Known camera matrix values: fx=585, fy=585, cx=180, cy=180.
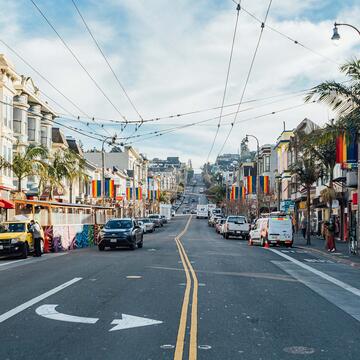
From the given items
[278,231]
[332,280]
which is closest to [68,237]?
[278,231]

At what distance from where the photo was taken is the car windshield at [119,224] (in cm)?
3103

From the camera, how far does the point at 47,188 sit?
49.2 metres

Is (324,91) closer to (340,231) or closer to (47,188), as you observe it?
(340,231)

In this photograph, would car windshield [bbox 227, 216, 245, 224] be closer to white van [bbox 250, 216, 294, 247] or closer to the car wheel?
white van [bbox 250, 216, 294, 247]

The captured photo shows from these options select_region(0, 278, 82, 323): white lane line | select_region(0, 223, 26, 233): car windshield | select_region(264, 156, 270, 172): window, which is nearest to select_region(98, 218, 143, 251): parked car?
select_region(0, 223, 26, 233): car windshield

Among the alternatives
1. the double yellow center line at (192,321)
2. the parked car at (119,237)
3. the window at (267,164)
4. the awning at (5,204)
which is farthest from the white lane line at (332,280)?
the window at (267,164)

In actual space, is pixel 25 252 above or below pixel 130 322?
below

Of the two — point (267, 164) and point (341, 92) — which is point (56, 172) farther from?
point (267, 164)

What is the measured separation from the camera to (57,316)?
1007cm

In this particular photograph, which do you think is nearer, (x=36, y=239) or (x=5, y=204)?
(x=36, y=239)

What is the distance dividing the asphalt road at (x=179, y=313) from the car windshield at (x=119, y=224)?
12.3m

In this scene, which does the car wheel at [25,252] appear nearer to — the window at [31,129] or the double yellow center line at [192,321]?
the double yellow center line at [192,321]

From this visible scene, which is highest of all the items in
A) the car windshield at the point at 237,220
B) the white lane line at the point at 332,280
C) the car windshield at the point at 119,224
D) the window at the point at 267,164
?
the window at the point at 267,164

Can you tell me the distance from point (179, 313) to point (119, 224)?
21.2m
